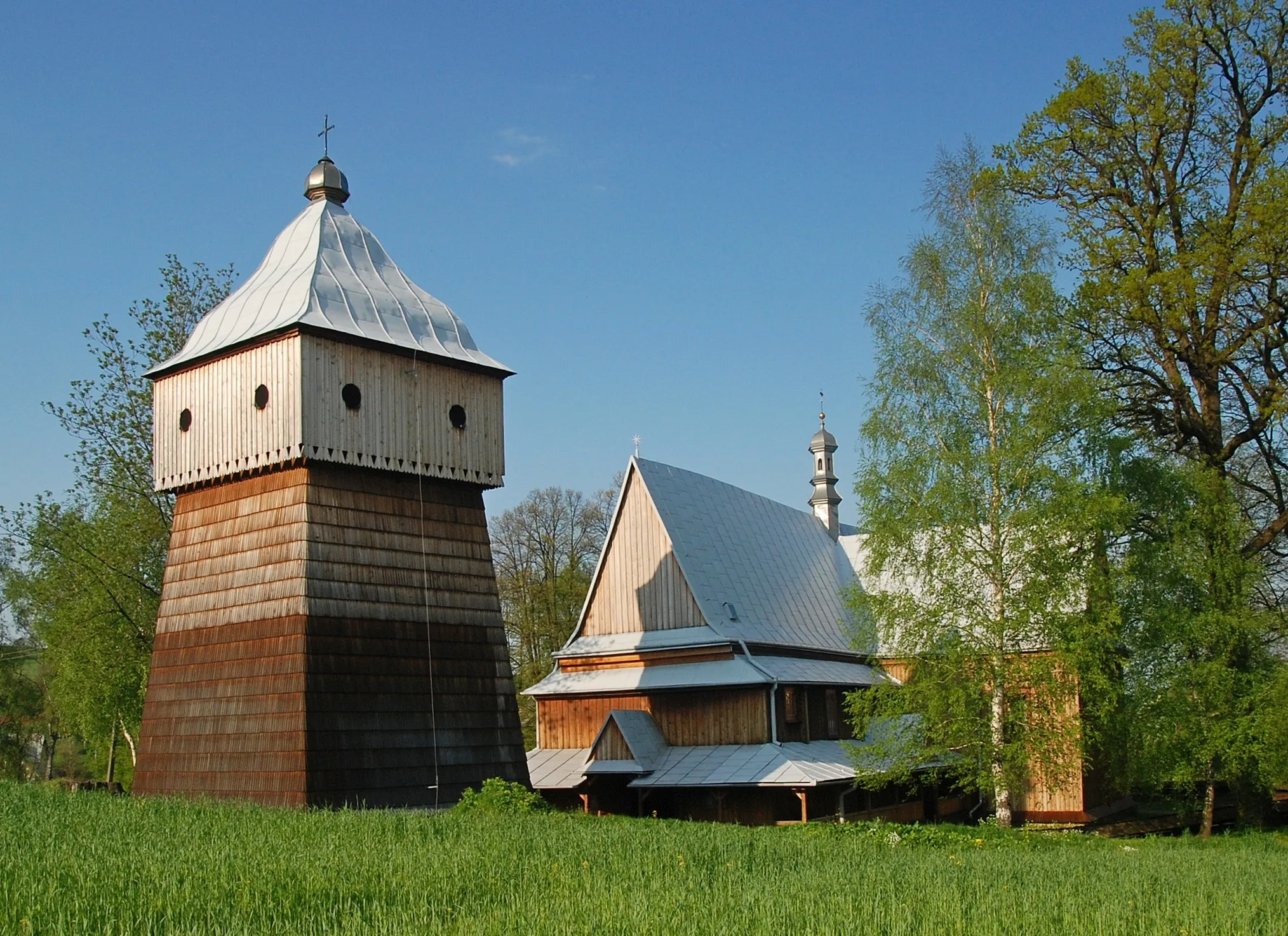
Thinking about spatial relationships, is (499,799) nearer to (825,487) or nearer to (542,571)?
(825,487)

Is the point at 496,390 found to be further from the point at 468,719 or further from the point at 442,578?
the point at 468,719

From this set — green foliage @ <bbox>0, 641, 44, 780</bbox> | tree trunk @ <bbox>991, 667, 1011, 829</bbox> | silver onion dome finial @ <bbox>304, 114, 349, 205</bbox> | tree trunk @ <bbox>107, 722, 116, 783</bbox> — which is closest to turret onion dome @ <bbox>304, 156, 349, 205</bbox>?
silver onion dome finial @ <bbox>304, 114, 349, 205</bbox>

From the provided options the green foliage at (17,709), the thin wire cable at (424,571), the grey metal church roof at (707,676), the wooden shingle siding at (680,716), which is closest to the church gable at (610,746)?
the grey metal church roof at (707,676)

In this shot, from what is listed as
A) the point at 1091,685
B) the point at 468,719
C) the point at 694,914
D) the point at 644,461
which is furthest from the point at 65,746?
the point at 694,914

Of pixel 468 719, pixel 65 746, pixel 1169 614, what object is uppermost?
pixel 1169 614

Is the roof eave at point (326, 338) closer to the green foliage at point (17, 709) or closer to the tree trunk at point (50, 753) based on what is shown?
the green foliage at point (17, 709)

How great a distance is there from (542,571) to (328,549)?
29.5m

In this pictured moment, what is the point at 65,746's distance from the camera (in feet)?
196

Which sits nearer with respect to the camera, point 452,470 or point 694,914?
point 694,914

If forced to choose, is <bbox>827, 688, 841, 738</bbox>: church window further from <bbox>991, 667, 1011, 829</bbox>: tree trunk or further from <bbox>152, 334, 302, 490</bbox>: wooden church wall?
<bbox>152, 334, 302, 490</bbox>: wooden church wall

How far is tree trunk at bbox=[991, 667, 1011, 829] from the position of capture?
20891 mm

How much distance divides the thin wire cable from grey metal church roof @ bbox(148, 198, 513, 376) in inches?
27.0

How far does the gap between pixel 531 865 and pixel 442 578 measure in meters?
9.12

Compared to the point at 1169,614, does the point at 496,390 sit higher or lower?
higher
